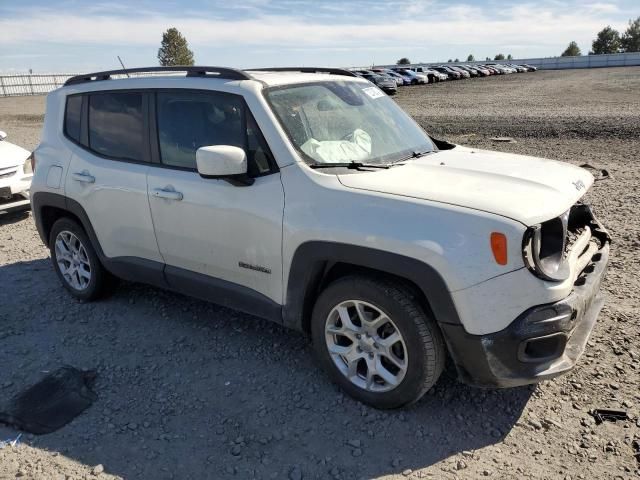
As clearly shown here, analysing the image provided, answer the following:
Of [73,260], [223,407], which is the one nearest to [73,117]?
[73,260]

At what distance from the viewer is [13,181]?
7.23 m

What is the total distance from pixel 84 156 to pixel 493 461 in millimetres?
3716

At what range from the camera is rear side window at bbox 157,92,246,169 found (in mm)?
3607

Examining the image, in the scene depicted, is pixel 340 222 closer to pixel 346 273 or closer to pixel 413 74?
pixel 346 273

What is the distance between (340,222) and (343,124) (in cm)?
102

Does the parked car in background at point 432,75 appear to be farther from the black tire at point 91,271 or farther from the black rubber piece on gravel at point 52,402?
the black rubber piece on gravel at point 52,402

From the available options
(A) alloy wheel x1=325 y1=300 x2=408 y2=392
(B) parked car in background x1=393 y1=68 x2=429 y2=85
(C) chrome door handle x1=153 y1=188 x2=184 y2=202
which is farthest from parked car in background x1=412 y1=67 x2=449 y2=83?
(A) alloy wheel x1=325 y1=300 x2=408 y2=392

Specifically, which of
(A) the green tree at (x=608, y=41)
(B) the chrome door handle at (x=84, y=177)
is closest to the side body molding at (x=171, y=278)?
(B) the chrome door handle at (x=84, y=177)

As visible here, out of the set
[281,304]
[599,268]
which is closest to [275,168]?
[281,304]

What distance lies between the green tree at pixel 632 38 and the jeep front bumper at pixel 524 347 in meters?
126

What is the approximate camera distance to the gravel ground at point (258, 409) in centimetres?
286

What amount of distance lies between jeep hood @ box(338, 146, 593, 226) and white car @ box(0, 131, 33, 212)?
5697mm

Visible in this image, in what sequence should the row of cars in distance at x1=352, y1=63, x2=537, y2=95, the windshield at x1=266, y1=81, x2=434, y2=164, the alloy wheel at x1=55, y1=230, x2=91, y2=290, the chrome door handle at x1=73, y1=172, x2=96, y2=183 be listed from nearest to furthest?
the windshield at x1=266, y1=81, x2=434, y2=164 → the chrome door handle at x1=73, y1=172, x2=96, y2=183 → the alloy wheel at x1=55, y1=230, x2=91, y2=290 → the row of cars in distance at x1=352, y1=63, x2=537, y2=95

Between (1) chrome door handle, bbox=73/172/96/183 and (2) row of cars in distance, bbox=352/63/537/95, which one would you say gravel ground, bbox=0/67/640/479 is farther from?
(2) row of cars in distance, bbox=352/63/537/95
